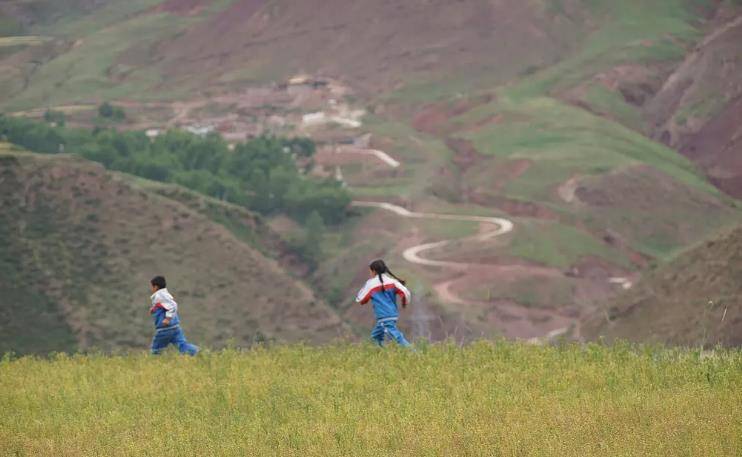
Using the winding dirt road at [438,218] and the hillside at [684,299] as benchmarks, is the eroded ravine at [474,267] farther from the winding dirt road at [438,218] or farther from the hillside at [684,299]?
the hillside at [684,299]

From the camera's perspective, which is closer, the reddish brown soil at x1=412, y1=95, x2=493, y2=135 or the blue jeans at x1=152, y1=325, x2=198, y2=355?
the blue jeans at x1=152, y1=325, x2=198, y2=355

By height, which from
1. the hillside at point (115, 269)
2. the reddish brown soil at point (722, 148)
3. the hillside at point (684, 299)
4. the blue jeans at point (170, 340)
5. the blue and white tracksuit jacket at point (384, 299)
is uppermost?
the blue and white tracksuit jacket at point (384, 299)

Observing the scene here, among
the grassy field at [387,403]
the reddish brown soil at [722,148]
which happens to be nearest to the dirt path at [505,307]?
the reddish brown soil at [722,148]

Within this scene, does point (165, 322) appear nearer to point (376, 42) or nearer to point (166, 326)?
point (166, 326)

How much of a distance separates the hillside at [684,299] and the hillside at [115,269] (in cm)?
1885

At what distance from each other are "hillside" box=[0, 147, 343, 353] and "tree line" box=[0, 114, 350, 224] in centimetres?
1703

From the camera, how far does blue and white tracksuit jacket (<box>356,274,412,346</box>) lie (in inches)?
709

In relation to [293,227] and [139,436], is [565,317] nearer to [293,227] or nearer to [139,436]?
[293,227]

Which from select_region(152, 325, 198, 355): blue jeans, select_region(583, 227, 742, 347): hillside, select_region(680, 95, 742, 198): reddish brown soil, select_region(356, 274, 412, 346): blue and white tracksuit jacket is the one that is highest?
select_region(356, 274, 412, 346): blue and white tracksuit jacket

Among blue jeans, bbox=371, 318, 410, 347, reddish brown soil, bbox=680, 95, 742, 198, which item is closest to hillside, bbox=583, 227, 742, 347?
blue jeans, bbox=371, 318, 410, 347

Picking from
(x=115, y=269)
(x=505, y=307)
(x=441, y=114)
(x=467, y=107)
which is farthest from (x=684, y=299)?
(x=441, y=114)

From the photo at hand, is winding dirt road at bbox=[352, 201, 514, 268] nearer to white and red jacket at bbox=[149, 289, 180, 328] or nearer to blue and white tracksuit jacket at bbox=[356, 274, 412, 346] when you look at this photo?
white and red jacket at bbox=[149, 289, 180, 328]

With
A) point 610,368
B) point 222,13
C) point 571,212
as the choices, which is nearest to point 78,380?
point 610,368

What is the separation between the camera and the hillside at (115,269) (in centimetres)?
5403
